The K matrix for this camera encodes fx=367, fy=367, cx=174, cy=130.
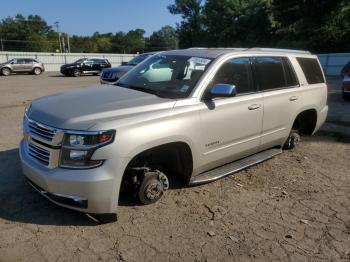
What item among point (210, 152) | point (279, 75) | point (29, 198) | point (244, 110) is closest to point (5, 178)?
point (29, 198)

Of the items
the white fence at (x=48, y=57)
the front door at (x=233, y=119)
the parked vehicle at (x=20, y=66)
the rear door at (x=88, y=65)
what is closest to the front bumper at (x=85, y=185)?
the front door at (x=233, y=119)

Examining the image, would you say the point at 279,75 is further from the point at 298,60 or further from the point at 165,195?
the point at 165,195

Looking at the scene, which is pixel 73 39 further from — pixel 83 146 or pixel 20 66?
pixel 83 146

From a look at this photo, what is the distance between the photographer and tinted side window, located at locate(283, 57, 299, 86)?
233 inches

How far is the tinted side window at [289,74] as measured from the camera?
233 inches

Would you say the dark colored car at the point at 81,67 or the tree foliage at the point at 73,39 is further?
the tree foliage at the point at 73,39

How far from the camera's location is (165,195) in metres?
4.63

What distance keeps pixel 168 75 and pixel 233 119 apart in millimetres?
1040

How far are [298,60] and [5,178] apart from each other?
4935mm

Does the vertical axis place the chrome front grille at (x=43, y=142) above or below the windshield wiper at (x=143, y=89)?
below

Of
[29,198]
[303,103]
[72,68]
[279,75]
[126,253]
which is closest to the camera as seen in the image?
[126,253]

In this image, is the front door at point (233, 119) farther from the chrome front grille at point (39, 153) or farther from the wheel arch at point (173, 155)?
the chrome front grille at point (39, 153)

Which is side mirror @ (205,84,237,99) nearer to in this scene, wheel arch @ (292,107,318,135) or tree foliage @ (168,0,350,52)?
wheel arch @ (292,107,318,135)

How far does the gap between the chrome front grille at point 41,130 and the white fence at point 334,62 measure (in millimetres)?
28397
